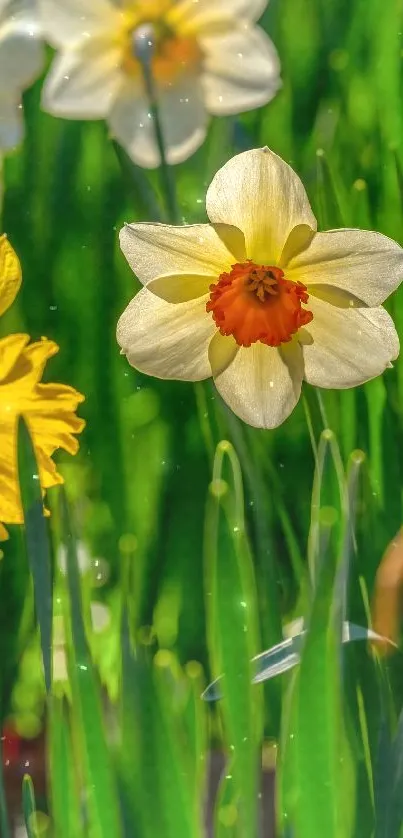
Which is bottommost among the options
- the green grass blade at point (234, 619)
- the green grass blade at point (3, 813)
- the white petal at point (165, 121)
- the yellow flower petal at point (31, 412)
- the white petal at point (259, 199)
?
the green grass blade at point (3, 813)

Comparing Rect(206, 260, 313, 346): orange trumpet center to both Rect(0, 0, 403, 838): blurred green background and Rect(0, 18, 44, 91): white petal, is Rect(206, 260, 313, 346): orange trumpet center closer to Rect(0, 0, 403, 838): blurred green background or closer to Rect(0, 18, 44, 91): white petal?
Rect(0, 0, 403, 838): blurred green background

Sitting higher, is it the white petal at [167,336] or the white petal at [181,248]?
the white petal at [181,248]

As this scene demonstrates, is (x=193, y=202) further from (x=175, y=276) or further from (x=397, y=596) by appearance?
(x=397, y=596)

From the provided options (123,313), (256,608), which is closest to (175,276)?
(123,313)

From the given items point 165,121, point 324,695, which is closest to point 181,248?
point 165,121

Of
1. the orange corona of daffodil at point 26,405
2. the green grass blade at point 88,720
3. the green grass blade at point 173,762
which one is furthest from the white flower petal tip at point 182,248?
the green grass blade at point 173,762

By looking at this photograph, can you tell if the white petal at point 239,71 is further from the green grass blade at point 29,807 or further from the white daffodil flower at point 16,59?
the green grass blade at point 29,807
